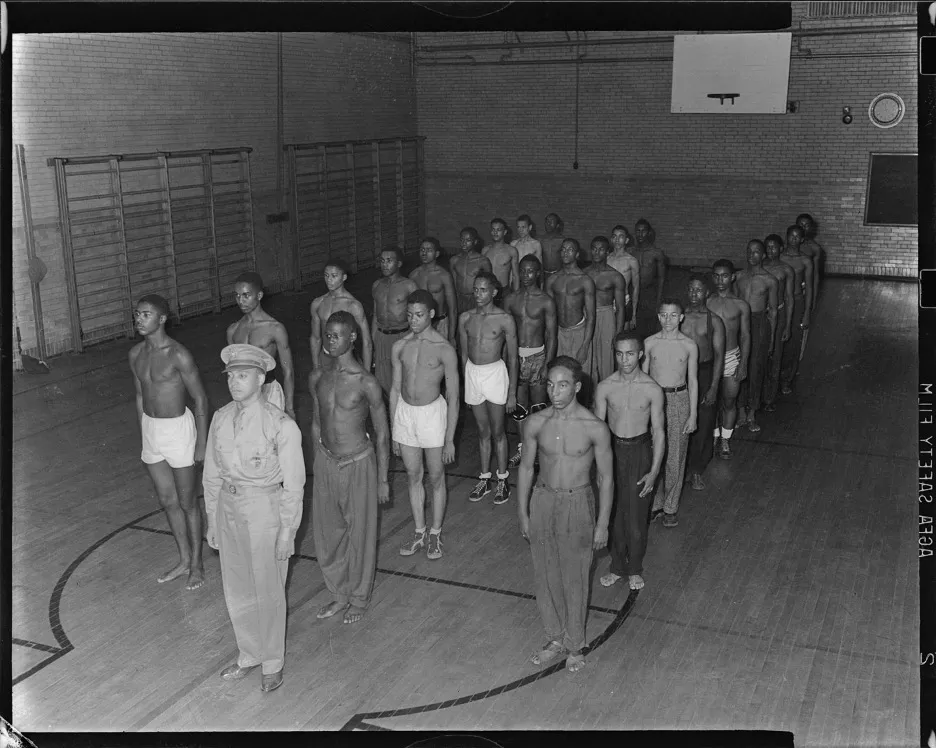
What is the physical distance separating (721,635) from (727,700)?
0.77m

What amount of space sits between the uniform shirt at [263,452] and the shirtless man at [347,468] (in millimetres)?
696

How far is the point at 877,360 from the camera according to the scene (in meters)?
12.9

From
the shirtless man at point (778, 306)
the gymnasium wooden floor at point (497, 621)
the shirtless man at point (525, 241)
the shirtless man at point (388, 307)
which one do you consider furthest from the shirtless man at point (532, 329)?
the shirtless man at point (525, 241)

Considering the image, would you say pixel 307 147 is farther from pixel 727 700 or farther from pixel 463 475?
pixel 727 700

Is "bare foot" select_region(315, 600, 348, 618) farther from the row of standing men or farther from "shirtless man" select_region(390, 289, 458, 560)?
"shirtless man" select_region(390, 289, 458, 560)

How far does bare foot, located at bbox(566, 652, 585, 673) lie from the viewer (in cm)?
575

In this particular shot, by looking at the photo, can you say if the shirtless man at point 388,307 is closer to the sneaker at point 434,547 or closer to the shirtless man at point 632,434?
the sneaker at point 434,547

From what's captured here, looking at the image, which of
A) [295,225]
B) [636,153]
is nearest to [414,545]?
[295,225]

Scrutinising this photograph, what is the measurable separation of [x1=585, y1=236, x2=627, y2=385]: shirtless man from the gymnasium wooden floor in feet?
7.12

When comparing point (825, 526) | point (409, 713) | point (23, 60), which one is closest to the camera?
point (23, 60)

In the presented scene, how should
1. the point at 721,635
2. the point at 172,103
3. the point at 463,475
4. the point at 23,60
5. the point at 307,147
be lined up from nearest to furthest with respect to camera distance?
Answer: 1. the point at 23,60
2. the point at 721,635
3. the point at 463,475
4. the point at 172,103
5. the point at 307,147

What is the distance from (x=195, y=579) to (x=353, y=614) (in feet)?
4.17

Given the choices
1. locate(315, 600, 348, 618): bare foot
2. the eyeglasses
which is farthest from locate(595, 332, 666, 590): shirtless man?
the eyeglasses

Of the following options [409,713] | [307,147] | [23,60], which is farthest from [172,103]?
[409,713]
